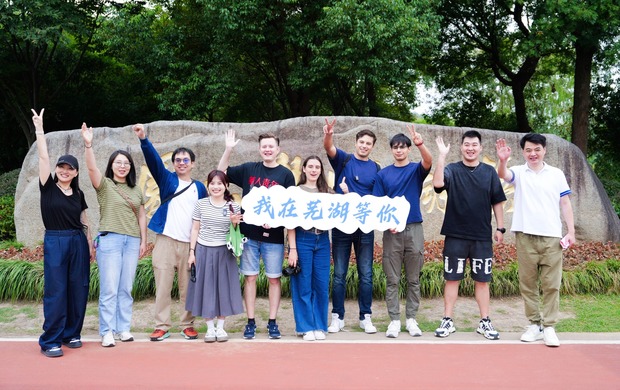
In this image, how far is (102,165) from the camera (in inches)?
311

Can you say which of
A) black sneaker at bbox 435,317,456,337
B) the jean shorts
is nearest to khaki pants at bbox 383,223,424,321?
black sneaker at bbox 435,317,456,337

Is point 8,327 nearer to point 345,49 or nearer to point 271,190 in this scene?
point 271,190

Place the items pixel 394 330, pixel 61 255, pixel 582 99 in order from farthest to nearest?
pixel 582 99 → pixel 394 330 → pixel 61 255

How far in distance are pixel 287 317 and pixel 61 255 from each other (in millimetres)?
2345

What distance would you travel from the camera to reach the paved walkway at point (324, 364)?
380 cm

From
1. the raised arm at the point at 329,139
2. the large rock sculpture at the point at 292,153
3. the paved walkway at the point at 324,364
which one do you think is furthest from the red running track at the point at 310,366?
the large rock sculpture at the point at 292,153

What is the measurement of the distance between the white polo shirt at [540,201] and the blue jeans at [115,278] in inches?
131

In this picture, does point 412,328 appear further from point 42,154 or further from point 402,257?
point 42,154

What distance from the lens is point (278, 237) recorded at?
4.85 m

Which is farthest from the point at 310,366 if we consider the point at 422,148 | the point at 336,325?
the point at 422,148

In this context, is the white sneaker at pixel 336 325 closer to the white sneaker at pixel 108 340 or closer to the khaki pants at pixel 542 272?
the khaki pants at pixel 542 272

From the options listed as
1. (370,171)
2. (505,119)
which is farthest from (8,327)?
(505,119)

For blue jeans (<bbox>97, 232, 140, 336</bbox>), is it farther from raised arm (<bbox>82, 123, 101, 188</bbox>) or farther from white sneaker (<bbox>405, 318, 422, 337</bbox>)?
white sneaker (<bbox>405, 318, 422, 337</bbox>)

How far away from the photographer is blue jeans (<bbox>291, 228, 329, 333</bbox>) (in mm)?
4785
